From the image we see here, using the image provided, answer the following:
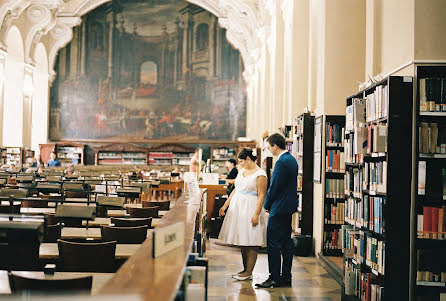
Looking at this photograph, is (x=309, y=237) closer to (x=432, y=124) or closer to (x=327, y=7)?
(x=327, y=7)

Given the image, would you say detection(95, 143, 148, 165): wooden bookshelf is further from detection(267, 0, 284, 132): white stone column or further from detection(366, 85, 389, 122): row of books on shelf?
detection(366, 85, 389, 122): row of books on shelf

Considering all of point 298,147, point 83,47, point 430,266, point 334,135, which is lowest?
point 430,266

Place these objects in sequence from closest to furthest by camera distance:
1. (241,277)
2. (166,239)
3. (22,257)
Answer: (166,239), (22,257), (241,277)

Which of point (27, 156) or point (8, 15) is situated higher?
point (8, 15)

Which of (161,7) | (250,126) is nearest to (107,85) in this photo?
(161,7)

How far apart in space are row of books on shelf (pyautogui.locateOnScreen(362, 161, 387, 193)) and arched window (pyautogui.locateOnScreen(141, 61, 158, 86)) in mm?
23894

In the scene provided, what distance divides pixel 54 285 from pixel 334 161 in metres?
6.10

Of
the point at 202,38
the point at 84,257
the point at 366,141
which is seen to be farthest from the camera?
the point at 202,38

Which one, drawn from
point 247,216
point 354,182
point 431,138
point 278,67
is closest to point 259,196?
point 247,216

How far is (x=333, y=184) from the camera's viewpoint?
8055mm

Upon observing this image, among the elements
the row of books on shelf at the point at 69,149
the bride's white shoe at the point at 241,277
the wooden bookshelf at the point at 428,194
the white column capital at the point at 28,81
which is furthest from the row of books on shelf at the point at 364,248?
the row of books on shelf at the point at 69,149

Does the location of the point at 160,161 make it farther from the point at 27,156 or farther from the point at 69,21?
the point at 69,21

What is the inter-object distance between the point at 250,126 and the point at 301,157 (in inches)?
712

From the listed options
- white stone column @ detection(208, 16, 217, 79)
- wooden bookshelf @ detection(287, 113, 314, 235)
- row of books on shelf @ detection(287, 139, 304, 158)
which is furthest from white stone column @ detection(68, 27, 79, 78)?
wooden bookshelf @ detection(287, 113, 314, 235)
